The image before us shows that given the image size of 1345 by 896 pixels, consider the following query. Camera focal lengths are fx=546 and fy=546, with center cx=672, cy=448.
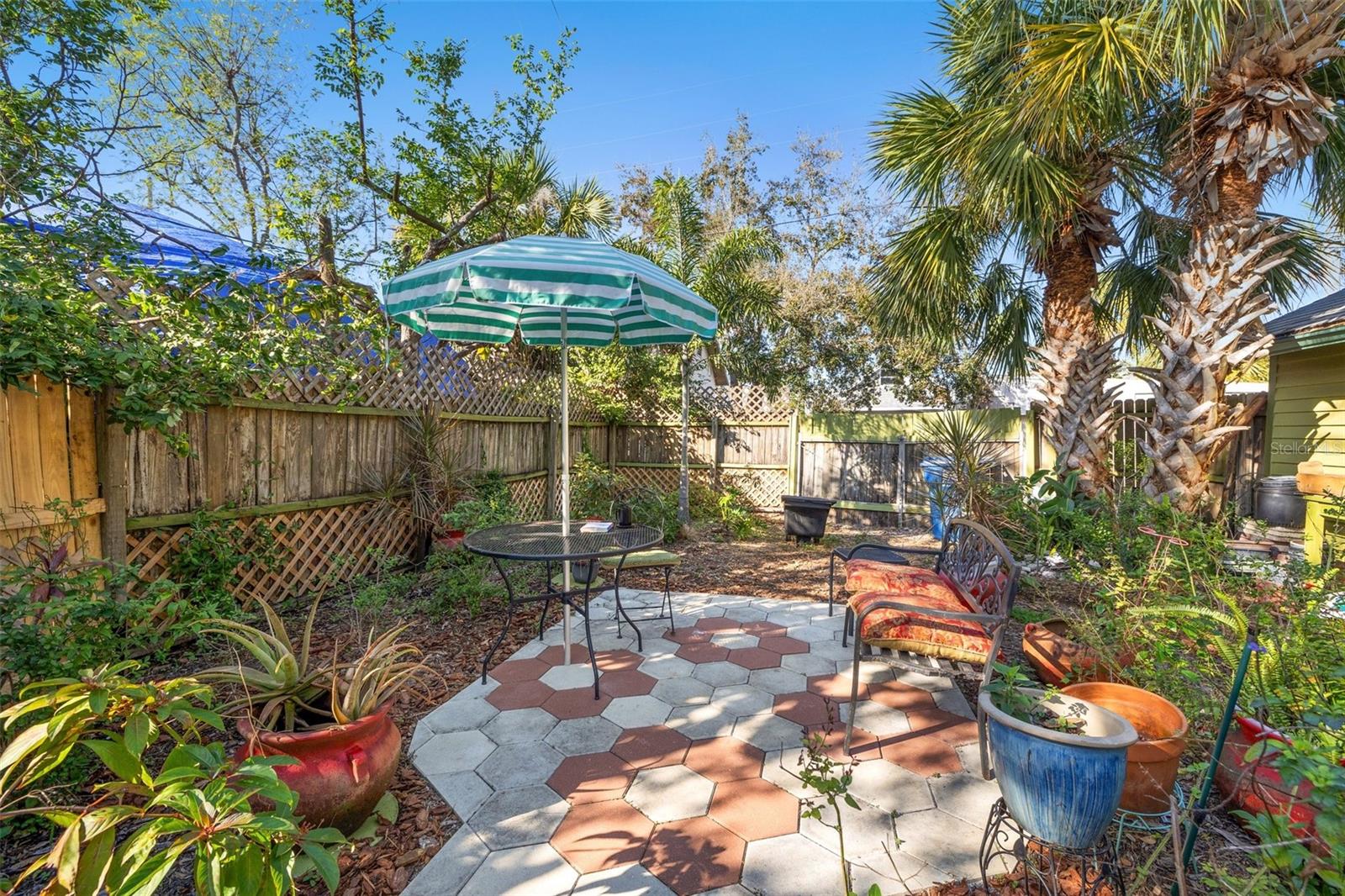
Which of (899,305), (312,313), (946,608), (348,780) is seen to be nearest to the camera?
(348,780)

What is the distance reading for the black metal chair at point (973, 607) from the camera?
217 centimetres

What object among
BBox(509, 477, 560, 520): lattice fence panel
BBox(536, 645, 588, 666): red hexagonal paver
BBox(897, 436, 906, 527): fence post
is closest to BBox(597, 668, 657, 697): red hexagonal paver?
BBox(536, 645, 588, 666): red hexagonal paver

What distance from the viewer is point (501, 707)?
2543mm

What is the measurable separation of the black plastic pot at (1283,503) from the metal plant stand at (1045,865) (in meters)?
5.32

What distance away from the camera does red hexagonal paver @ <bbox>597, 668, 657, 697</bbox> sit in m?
2.70

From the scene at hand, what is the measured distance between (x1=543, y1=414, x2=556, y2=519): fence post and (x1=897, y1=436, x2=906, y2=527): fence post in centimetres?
479

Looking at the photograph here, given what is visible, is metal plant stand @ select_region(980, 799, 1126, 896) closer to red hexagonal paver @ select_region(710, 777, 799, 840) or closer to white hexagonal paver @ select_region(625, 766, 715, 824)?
red hexagonal paver @ select_region(710, 777, 799, 840)

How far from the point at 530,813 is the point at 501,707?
762mm

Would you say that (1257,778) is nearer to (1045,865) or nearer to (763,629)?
(1045,865)

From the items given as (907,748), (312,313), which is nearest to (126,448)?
(312,313)

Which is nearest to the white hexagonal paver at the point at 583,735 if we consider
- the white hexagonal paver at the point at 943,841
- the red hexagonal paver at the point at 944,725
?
the white hexagonal paver at the point at 943,841

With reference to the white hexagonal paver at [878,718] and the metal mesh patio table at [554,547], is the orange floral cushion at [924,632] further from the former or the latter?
the metal mesh patio table at [554,547]

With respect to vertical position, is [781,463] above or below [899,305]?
below

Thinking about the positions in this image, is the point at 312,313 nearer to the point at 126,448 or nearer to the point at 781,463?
the point at 126,448
